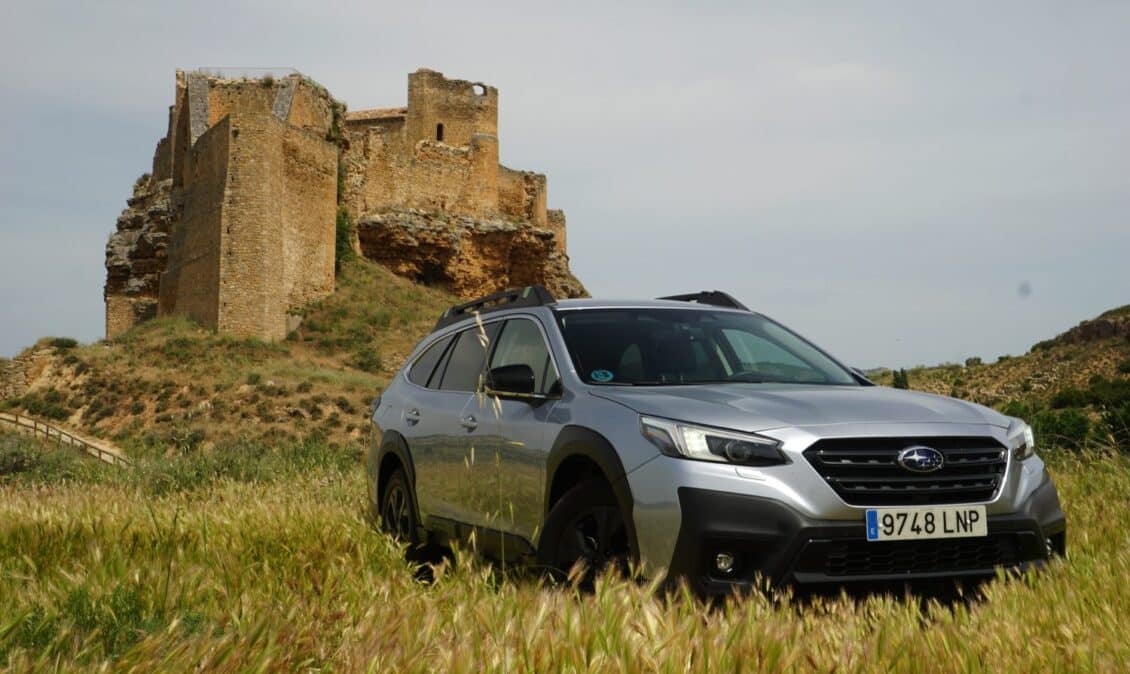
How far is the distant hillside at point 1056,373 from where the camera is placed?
133 ft

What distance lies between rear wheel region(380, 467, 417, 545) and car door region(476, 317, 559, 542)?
1180 millimetres

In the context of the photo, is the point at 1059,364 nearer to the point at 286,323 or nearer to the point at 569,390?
the point at 286,323

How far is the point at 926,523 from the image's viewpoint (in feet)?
15.4

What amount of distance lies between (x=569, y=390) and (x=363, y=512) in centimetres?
354

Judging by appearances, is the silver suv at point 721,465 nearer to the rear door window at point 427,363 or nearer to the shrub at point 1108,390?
the rear door window at point 427,363

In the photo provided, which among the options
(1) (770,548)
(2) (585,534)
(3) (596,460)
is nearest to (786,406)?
(1) (770,548)

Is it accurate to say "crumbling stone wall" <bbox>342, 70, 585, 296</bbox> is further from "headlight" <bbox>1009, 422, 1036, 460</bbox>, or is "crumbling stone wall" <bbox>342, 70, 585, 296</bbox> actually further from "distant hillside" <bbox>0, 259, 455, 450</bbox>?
"headlight" <bbox>1009, 422, 1036, 460</bbox>

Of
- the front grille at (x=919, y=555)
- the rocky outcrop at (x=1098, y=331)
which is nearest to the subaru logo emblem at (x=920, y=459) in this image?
the front grille at (x=919, y=555)

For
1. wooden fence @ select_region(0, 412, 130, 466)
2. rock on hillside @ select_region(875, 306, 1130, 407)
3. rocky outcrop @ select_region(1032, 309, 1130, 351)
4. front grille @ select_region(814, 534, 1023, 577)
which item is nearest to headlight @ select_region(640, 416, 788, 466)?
front grille @ select_region(814, 534, 1023, 577)

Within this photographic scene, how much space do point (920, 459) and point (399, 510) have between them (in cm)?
416

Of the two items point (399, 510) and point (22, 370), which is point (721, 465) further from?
point (22, 370)

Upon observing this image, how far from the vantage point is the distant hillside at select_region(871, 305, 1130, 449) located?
133 feet

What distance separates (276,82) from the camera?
1785 inches

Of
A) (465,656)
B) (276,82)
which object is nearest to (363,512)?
(465,656)
